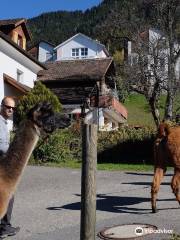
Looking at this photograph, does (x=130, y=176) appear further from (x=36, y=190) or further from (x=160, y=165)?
(x=160, y=165)

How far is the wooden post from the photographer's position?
21.5 feet

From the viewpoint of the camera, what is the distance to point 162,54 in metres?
35.8

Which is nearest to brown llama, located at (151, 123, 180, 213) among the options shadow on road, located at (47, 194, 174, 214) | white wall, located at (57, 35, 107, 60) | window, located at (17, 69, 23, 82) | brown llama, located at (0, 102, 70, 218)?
shadow on road, located at (47, 194, 174, 214)

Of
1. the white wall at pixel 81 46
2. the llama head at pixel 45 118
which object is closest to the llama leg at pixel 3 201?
the llama head at pixel 45 118

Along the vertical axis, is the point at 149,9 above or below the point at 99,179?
above

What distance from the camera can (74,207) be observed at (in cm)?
1126

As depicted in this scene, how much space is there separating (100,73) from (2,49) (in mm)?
13270

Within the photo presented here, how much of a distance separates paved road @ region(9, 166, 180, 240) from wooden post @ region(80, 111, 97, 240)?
176 centimetres

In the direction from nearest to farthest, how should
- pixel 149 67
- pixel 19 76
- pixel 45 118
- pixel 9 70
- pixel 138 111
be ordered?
pixel 45 118 → pixel 9 70 → pixel 149 67 → pixel 19 76 → pixel 138 111

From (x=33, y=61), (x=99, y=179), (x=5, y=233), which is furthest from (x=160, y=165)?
(x=33, y=61)

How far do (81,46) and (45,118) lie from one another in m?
66.8

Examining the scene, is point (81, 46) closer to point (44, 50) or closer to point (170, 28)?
point (44, 50)

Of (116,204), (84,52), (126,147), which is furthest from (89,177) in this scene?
(84,52)

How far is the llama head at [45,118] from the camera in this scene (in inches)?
234
